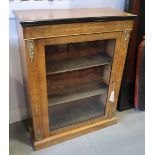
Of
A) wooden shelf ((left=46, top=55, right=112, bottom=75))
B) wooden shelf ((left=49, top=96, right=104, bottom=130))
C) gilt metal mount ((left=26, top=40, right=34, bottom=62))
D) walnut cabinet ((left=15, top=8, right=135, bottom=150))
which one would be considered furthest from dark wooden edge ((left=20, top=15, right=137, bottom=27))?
wooden shelf ((left=49, top=96, right=104, bottom=130))

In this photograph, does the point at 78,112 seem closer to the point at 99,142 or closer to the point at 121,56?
the point at 99,142

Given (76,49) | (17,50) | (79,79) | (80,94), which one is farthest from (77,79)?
(17,50)

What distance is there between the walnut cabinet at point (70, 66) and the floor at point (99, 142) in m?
0.06

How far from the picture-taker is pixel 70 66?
140 cm

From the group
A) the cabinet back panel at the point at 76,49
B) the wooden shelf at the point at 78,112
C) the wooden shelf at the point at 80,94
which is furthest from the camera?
the wooden shelf at the point at 78,112

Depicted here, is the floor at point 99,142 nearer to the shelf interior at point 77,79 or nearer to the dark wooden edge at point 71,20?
the shelf interior at point 77,79

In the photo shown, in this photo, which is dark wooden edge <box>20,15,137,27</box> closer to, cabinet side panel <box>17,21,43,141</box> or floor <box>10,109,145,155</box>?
cabinet side panel <box>17,21,43,141</box>

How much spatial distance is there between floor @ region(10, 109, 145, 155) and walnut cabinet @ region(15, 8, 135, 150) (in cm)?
6

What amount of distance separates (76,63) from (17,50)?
0.47 m

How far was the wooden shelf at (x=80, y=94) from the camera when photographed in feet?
4.86

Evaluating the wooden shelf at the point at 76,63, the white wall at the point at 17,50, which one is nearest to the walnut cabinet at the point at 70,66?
the wooden shelf at the point at 76,63

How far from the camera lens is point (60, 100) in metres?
1.49

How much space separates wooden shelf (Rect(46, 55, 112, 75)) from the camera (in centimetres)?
135

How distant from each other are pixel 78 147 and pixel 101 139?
0.70 ft
